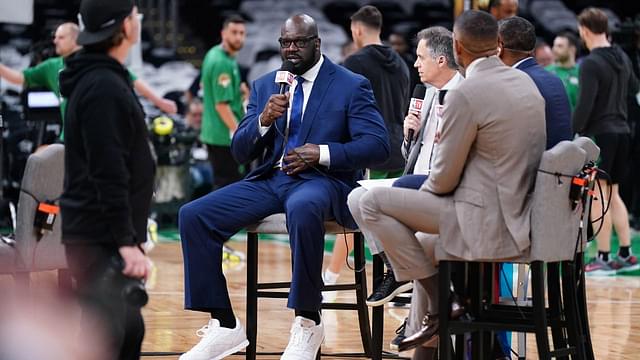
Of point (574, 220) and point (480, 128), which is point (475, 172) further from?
point (574, 220)

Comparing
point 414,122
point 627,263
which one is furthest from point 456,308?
point 627,263

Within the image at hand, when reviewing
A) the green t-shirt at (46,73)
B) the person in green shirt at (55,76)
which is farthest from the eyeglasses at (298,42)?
the green t-shirt at (46,73)

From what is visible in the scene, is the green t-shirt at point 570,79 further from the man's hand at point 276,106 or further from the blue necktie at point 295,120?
the man's hand at point 276,106

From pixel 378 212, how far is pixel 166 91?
873cm

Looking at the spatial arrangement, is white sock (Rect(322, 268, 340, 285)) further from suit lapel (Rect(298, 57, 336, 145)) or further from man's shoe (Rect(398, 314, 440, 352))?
man's shoe (Rect(398, 314, 440, 352))

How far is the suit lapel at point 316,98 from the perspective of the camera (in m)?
5.44

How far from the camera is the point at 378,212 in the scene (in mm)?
4504

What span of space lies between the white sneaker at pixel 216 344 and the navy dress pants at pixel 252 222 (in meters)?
0.10

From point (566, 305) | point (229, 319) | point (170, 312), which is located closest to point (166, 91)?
point (170, 312)

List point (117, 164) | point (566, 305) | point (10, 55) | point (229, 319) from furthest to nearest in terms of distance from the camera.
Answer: point (10, 55) < point (229, 319) < point (566, 305) < point (117, 164)

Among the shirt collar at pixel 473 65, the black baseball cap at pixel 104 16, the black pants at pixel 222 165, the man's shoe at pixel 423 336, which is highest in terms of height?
the black baseball cap at pixel 104 16

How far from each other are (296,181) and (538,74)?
1127 millimetres

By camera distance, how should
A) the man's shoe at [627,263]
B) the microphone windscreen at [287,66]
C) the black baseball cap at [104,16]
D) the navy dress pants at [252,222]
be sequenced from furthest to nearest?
the man's shoe at [627,263] → the microphone windscreen at [287,66] → the navy dress pants at [252,222] → the black baseball cap at [104,16]

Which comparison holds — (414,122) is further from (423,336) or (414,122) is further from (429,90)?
(423,336)
